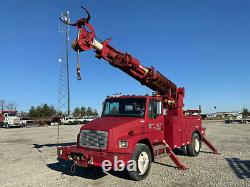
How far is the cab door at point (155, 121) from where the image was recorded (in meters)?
11.3

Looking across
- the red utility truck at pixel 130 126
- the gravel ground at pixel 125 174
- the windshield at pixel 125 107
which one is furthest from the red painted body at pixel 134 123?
the gravel ground at pixel 125 174

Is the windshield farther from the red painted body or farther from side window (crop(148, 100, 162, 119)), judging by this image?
side window (crop(148, 100, 162, 119))

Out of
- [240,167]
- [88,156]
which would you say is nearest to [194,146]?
[240,167]

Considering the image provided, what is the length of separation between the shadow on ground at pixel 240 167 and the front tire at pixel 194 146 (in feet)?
5.30

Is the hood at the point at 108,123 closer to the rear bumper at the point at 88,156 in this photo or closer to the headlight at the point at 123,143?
the headlight at the point at 123,143

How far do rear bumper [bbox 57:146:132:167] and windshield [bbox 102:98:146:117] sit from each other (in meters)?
1.96

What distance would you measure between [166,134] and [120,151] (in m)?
3.51

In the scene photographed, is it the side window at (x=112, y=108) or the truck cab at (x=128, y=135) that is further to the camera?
the side window at (x=112, y=108)

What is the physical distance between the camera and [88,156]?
381 inches

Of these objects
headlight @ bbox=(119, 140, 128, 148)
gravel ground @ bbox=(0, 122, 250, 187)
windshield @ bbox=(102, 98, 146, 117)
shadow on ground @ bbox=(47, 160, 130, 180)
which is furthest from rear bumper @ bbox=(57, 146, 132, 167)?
windshield @ bbox=(102, 98, 146, 117)

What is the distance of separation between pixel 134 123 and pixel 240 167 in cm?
464

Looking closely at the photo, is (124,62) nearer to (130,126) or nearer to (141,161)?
(130,126)

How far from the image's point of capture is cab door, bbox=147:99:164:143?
11.3 meters

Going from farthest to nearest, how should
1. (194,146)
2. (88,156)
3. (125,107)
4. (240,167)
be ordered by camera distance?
(194,146) → (240,167) → (125,107) → (88,156)
